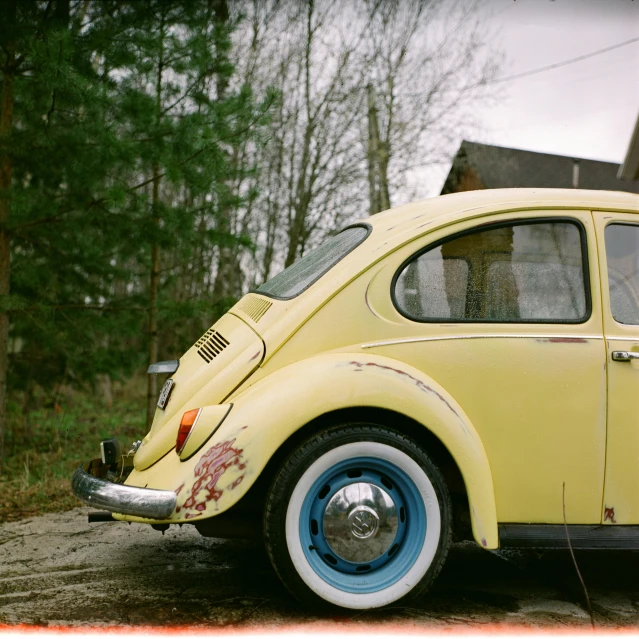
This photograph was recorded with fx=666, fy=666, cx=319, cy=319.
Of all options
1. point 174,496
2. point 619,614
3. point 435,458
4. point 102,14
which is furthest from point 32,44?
point 619,614

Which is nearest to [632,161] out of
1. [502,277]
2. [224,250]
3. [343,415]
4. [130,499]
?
[224,250]

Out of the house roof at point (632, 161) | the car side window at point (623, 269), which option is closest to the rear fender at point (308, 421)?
the car side window at point (623, 269)

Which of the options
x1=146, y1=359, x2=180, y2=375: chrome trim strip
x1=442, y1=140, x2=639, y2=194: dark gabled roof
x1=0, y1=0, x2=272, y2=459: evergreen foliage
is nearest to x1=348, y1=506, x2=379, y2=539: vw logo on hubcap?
x1=146, y1=359, x2=180, y2=375: chrome trim strip

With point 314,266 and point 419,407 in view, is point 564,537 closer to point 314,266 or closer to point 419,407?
point 419,407

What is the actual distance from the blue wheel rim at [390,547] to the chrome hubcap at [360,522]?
23 mm

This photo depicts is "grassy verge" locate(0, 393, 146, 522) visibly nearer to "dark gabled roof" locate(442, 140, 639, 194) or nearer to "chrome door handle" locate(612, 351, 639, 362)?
"chrome door handle" locate(612, 351, 639, 362)

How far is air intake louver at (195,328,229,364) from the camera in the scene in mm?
3176

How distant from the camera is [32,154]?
619 cm

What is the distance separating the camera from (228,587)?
3.04 meters

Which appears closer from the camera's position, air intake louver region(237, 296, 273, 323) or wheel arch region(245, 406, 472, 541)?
wheel arch region(245, 406, 472, 541)

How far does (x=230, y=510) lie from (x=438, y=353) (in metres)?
1.12

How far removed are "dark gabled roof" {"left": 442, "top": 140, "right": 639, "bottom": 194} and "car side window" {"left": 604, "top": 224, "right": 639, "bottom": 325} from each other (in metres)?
15.3

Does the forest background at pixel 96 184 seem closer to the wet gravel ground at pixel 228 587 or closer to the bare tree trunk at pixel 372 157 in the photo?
the wet gravel ground at pixel 228 587

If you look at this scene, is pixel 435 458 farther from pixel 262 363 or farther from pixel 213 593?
pixel 213 593
